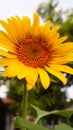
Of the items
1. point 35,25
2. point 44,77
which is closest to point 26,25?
point 35,25

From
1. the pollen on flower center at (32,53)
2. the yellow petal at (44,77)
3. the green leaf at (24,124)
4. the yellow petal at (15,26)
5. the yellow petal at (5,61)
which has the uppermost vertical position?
the yellow petal at (15,26)

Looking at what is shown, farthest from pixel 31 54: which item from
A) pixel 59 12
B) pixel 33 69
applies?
pixel 59 12

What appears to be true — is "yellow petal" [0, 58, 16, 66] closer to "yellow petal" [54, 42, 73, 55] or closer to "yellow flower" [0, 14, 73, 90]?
"yellow flower" [0, 14, 73, 90]

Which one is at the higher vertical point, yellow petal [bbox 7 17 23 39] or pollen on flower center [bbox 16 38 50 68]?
yellow petal [bbox 7 17 23 39]

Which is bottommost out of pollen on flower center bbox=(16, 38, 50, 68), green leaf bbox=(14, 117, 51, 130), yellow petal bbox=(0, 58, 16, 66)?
green leaf bbox=(14, 117, 51, 130)

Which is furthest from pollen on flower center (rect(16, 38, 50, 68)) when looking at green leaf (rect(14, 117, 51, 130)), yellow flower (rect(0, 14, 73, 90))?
green leaf (rect(14, 117, 51, 130))

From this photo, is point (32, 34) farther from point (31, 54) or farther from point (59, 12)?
point (59, 12)

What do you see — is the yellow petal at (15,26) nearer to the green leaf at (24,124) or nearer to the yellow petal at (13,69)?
the yellow petal at (13,69)

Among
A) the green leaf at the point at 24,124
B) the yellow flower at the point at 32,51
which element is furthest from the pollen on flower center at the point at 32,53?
the green leaf at the point at 24,124

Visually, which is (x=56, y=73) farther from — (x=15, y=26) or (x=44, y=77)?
(x=15, y=26)
